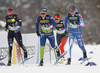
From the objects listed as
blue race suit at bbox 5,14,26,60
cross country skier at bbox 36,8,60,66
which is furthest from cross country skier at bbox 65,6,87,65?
blue race suit at bbox 5,14,26,60

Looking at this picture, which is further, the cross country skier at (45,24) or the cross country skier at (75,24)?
the cross country skier at (75,24)

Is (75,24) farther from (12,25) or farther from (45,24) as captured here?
(12,25)

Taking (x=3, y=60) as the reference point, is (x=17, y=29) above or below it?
above

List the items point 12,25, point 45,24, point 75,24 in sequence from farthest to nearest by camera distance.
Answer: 1. point 75,24
2. point 12,25
3. point 45,24

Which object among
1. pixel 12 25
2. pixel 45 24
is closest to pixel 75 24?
pixel 45 24

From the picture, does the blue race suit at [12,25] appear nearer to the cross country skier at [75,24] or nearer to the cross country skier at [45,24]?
the cross country skier at [45,24]

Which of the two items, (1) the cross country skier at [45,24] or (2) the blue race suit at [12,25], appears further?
(2) the blue race suit at [12,25]

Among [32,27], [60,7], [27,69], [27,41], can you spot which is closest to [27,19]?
[32,27]

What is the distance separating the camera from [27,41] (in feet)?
40.3

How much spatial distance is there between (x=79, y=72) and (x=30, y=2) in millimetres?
48049

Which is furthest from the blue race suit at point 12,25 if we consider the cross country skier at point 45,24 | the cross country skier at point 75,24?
the cross country skier at point 75,24

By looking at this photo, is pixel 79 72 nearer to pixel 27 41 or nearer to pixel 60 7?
pixel 27 41

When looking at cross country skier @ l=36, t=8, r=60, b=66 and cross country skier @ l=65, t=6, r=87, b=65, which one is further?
cross country skier @ l=65, t=6, r=87, b=65

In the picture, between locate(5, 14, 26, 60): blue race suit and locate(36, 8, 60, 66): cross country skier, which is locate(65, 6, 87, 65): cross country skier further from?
locate(5, 14, 26, 60): blue race suit
